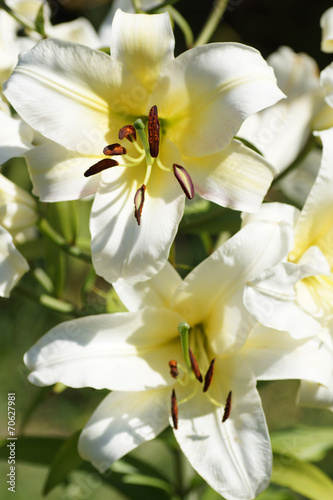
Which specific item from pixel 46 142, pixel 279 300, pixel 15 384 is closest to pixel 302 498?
pixel 15 384

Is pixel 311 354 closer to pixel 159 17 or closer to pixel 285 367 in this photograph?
pixel 285 367

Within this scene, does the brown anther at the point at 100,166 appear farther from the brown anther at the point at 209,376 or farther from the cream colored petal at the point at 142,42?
the brown anther at the point at 209,376

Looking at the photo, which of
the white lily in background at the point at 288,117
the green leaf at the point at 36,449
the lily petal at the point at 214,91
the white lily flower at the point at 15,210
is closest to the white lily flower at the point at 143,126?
the lily petal at the point at 214,91

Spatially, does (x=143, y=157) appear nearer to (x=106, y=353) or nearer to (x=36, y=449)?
(x=106, y=353)

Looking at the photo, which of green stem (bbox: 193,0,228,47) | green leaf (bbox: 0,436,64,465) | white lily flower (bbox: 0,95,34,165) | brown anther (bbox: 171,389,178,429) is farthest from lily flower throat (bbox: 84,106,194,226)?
green leaf (bbox: 0,436,64,465)

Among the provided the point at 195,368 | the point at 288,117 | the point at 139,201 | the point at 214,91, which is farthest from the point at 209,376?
the point at 288,117

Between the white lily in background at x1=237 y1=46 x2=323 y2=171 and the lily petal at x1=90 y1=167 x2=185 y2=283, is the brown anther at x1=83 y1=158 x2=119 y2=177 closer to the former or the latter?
the lily petal at x1=90 y1=167 x2=185 y2=283
